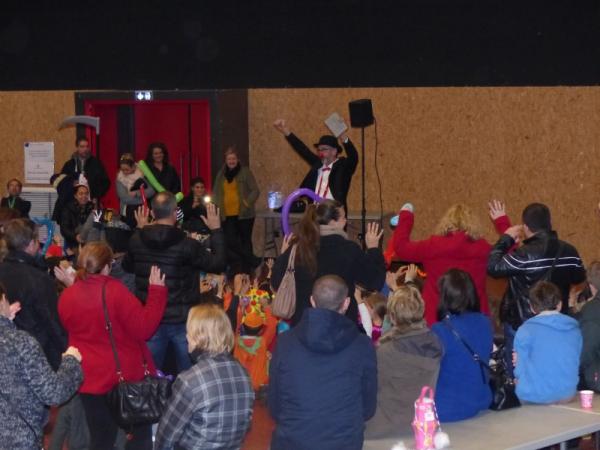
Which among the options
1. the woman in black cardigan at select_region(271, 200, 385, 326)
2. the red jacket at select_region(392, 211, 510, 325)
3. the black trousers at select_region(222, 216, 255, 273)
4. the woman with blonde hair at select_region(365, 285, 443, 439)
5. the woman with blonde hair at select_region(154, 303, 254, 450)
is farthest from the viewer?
the black trousers at select_region(222, 216, 255, 273)

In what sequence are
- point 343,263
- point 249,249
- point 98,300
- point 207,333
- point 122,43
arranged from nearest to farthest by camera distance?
point 207,333
point 98,300
point 343,263
point 249,249
point 122,43

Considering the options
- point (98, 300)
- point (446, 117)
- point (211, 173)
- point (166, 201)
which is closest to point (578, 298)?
point (166, 201)

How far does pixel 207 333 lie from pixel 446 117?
774 centimetres

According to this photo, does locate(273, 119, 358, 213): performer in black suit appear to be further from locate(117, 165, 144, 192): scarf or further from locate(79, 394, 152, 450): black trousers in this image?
locate(79, 394, 152, 450): black trousers

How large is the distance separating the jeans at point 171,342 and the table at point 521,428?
4.95 ft

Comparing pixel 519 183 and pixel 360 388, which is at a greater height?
pixel 519 183

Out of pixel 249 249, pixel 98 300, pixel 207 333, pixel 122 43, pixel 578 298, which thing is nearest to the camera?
Result: pixel 207 333

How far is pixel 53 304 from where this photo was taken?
18.6ft

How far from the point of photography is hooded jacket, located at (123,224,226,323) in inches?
242

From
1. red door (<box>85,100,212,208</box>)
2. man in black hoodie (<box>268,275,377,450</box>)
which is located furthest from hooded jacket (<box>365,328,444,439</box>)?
red door (<box>85,100,212,208</box>)

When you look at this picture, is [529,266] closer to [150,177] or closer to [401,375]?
[401,375]

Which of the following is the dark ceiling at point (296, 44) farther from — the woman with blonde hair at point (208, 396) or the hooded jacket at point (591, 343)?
the woman with blonde hair at point (208, 396)

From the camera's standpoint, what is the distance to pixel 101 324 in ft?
17.7

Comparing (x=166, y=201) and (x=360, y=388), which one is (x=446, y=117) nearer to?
(x=166, y=201)
